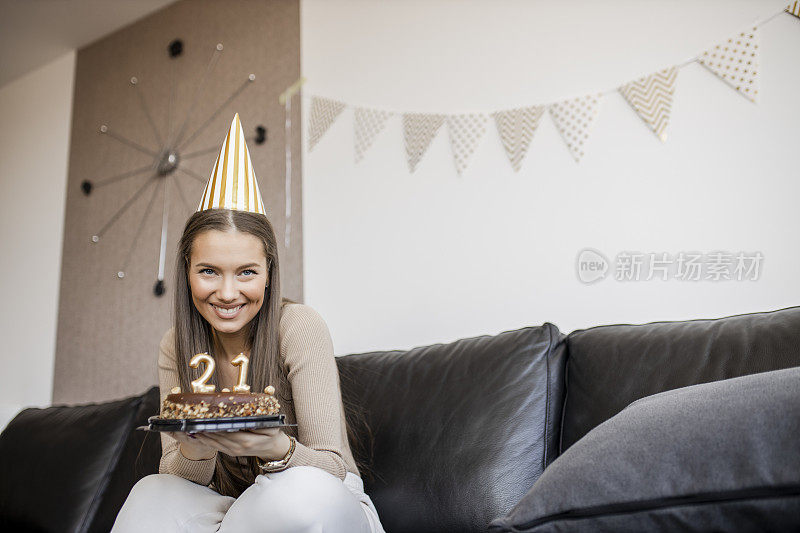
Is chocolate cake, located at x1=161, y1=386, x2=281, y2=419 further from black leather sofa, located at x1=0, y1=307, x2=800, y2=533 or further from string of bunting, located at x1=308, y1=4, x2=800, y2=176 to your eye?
string of bunting, located at x1=308, y1=4, x2=800, y2=176

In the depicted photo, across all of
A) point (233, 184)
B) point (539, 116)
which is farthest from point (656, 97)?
point (233, 184)

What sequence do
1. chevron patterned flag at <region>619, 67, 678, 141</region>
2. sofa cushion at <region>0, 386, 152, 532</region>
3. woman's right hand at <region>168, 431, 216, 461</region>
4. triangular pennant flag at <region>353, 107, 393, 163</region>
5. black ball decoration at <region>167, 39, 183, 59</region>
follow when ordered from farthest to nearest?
black ball decoration at <region>167, 39, 183, 59</region> < triangular pennant flag at <region>353, 107, 393, 163</region> < sofa cushion at <region>0, 386, 152, 532</region> < chevron patterned flag at <region>619, 67, 678, 141</region> < woman's right hand at <region>168, 431, 216, 461</region>

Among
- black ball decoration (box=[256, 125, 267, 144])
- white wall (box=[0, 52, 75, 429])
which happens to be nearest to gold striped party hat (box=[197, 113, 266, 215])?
black ball decoration (box=[256, 125, 267, 144])

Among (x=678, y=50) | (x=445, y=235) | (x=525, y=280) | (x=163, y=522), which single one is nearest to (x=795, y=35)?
(x=678, y=50)

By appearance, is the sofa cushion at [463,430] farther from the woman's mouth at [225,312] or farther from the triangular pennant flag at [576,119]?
the triangular pennant flag at [576,119]

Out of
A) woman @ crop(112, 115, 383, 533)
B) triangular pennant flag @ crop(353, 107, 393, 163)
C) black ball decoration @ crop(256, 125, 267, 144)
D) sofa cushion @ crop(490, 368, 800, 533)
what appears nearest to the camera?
sofa cushion @ crop(490, 368, 800, 533)

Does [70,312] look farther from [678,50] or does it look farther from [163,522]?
[678,50]

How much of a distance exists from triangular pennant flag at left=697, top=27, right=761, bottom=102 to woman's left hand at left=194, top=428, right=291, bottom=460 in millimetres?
1401

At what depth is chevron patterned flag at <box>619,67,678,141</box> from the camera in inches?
74.2

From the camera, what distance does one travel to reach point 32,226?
11.6ft

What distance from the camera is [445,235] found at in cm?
226

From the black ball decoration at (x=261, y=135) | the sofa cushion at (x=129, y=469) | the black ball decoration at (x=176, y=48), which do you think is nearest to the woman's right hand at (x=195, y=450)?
the sofa cushion at (x=129, y=469)

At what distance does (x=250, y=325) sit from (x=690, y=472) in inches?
39.7

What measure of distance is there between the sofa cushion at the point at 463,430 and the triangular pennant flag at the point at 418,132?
0.76m
